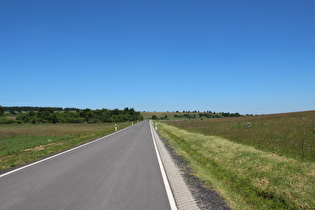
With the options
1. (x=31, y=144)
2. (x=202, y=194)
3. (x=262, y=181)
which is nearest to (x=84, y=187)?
(x=202, y=194)

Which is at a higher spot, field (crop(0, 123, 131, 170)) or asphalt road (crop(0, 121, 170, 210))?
asphalt road (crop(0, 121, 170, 210))

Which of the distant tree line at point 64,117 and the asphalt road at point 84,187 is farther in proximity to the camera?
the distant tree line at point 64,117

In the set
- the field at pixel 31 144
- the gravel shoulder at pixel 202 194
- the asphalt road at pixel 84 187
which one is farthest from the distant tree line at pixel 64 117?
the gravel shoulder at pixel 202 194

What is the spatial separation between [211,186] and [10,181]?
5.88 meters

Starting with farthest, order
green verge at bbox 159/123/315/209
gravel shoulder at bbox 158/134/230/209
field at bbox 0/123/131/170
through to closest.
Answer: field at bbox 0/123/131/170
green verge at bbox 159/123/315/209
gravel shoulder at bbox 158/134/230/209

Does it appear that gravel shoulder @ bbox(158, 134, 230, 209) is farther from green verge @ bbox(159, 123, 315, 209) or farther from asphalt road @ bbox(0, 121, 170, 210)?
asphalt road @ bbox(0, 121, 170, 210)

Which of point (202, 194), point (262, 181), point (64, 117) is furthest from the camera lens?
point (64, 117)

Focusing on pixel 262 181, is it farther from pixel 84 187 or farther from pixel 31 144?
pixel 31 144

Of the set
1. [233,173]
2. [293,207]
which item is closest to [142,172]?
[233,173]

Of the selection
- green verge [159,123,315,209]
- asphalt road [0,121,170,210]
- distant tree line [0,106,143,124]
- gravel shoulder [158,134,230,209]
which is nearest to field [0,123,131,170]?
asphalt road [0,121,170,210]

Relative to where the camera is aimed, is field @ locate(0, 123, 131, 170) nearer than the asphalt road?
No

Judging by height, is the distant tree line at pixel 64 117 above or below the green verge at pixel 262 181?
above

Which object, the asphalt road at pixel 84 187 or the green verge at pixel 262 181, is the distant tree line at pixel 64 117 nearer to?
the asphalt road at pixel 84 187

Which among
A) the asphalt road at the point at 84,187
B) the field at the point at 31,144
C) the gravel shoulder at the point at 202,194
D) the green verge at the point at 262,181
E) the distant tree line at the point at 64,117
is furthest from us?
the distant tree line at the point at 64,117
